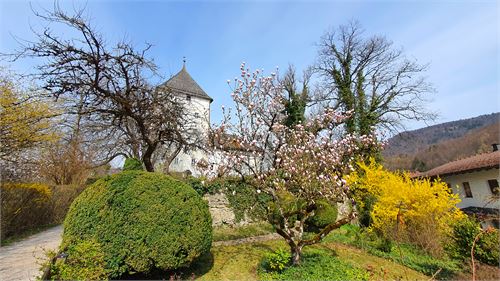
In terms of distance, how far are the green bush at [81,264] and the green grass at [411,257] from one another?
611cm

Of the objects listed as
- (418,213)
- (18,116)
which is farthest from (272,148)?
(18,116)

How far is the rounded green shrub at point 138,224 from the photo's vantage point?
475cm

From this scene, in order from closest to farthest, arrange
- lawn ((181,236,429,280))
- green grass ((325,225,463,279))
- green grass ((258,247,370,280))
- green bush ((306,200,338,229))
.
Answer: green grass ((258,247,370,280)) < lawn ((181,236,429,280)) < green grass ((325,225,463,279)) < green bush ((306,200,338,229))

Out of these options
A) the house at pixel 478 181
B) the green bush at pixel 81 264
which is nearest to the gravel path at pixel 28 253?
the green bush at pixel 81 264

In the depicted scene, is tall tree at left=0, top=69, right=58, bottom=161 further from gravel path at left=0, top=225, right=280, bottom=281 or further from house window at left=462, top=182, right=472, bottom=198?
house window at left=462, top=182, right=472, bottom=198

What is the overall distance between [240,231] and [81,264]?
22.1 feet

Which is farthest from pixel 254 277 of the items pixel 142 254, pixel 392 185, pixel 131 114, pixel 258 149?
pixel 392 185

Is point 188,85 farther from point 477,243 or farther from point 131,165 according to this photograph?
point 477,243

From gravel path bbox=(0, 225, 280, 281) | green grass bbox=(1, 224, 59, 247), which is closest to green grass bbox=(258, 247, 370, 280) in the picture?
gravel path bbox=(0, 225, 280, 281)

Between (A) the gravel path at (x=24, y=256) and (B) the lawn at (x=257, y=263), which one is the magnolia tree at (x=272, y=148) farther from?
(A) the gravel path at (x=24, y=256)

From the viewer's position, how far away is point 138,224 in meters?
4.91

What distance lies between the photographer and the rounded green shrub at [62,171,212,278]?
4.75 m

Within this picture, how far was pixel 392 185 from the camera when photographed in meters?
10.3

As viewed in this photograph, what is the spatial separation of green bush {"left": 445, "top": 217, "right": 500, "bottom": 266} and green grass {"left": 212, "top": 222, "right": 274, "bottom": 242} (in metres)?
6.02
